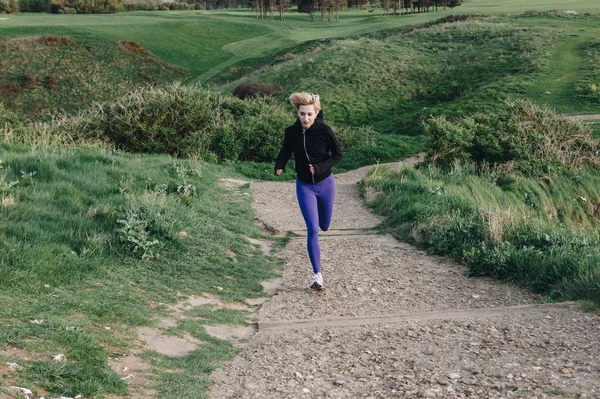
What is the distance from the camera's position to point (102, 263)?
702 cm

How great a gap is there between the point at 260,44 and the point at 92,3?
140 ft

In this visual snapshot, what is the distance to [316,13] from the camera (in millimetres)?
101125

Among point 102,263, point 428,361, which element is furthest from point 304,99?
point 428,361

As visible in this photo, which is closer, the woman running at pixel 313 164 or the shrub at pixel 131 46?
the woman running at pixel 313 164

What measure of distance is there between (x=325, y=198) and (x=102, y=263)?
8.89ft

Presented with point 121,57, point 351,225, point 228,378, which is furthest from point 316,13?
point 228,378

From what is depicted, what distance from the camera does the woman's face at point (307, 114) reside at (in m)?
7.12

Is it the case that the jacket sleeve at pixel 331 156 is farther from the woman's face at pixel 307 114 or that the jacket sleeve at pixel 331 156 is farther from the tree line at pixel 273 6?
the tree line at pixel 273 6

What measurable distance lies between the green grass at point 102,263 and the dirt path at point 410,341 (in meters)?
0.51

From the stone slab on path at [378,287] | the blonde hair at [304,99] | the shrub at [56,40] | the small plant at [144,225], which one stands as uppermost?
the shrub at [56,40]

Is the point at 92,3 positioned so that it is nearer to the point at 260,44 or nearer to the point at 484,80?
the point at 260,44

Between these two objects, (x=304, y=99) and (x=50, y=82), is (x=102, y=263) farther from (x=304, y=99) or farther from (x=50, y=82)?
(x=50, y=82)

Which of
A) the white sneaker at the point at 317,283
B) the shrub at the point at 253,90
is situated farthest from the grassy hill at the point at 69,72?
the white sneaker at the point at 317,283

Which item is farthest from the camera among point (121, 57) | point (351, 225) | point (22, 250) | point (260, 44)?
point (260, 44)
